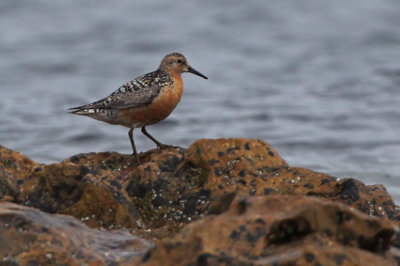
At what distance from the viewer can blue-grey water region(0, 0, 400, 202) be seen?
14648 millimetres

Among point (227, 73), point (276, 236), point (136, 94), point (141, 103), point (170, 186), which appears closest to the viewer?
point (276, 236)

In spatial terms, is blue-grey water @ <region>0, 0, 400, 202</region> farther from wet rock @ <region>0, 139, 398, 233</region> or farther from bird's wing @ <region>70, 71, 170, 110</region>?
wet rock @ <region>0, 139, 398, 233</region>

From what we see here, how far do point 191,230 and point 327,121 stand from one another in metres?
11.5

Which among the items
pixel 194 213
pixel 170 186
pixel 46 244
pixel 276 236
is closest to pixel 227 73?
pixel 170 186

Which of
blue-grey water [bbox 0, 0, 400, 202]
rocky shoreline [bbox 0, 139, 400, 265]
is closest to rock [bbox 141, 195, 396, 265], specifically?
rocky shoreline [bbox 0, 139, 400, 265]

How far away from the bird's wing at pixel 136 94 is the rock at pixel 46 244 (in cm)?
446

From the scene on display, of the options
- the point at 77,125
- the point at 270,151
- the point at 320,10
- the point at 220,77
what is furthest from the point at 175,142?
the point at 320,10

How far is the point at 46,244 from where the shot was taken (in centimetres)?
496

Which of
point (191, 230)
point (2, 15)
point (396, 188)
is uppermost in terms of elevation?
point (2, 15)

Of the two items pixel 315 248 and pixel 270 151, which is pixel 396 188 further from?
pixel 315 248

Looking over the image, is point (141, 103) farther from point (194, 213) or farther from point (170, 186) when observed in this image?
point (194, 213)

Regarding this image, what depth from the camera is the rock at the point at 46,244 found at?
492 cm

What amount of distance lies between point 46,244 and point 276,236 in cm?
145

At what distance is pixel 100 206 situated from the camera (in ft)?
19.7
